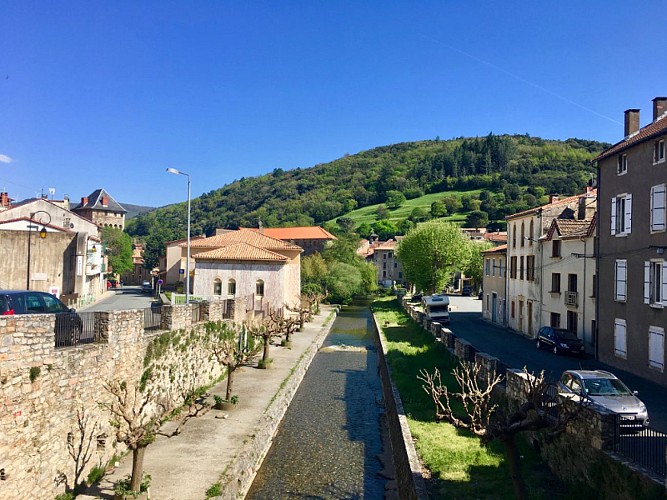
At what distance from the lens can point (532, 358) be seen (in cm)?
2742

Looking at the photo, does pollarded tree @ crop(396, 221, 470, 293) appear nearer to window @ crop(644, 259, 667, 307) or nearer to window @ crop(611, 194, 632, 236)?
window @ crop(611, 194, 632, 236)

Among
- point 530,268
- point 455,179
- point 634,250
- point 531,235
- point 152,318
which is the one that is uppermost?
point 455,179

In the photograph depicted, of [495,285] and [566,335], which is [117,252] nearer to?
[495,285]

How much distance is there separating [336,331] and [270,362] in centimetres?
2173

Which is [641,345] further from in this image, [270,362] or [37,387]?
[37,387]

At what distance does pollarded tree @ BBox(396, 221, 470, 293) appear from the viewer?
56.1 m

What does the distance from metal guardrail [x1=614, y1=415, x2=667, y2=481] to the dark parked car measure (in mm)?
12134

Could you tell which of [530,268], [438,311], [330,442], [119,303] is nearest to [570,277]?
[530,268]

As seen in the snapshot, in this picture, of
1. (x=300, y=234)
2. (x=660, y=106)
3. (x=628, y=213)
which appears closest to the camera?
(x=628, y=213)

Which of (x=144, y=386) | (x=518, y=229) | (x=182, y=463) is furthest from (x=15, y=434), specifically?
(x=518, y=229)

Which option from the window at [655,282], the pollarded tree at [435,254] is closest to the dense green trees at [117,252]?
the pollarded tree at [435,254]

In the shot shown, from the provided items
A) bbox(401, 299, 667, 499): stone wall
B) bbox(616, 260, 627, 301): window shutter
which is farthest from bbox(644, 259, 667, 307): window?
bbox(401, 299, 667, 499): stone wall

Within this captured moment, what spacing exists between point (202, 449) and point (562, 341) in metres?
21.2

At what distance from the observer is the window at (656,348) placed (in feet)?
68.0
